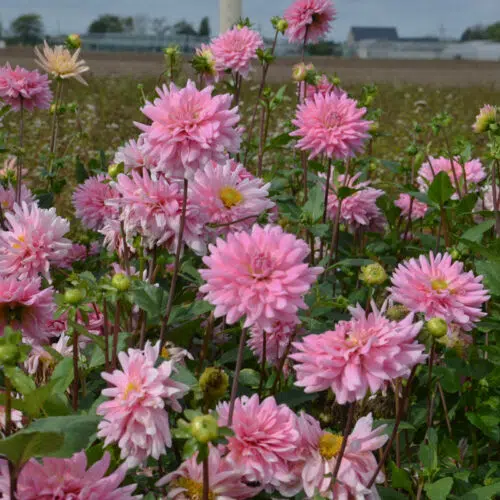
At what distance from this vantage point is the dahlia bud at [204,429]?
91 centimetres

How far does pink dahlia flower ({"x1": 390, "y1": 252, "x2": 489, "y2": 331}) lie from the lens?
147cm

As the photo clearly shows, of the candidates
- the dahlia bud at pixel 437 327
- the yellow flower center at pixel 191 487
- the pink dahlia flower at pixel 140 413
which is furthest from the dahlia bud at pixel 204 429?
the dahlia bud at pixel 437 327

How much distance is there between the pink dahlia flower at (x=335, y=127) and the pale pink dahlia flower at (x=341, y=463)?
942mm

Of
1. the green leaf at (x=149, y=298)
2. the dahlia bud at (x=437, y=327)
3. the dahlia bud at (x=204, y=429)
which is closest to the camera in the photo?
the dahlia bud at (x=204, y=429)

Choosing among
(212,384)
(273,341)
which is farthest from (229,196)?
(212,384)

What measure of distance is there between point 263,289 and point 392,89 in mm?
10659

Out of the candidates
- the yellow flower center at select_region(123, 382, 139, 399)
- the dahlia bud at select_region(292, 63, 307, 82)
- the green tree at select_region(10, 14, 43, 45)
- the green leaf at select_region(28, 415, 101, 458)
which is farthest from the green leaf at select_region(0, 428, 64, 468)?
the green tree at select_region(10, 14, 43, 45)

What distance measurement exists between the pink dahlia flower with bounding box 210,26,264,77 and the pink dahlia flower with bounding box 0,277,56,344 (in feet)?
4.29

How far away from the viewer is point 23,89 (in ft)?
8.22

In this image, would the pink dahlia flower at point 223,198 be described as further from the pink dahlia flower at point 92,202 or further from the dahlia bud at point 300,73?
the dahlia bud at point 300,73

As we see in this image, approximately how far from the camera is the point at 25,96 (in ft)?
8.27

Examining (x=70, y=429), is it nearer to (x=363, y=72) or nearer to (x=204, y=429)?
(x=204, y=429)

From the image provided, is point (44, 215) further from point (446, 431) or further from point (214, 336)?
point (446, 431)

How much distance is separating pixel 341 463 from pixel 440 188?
1136mm
